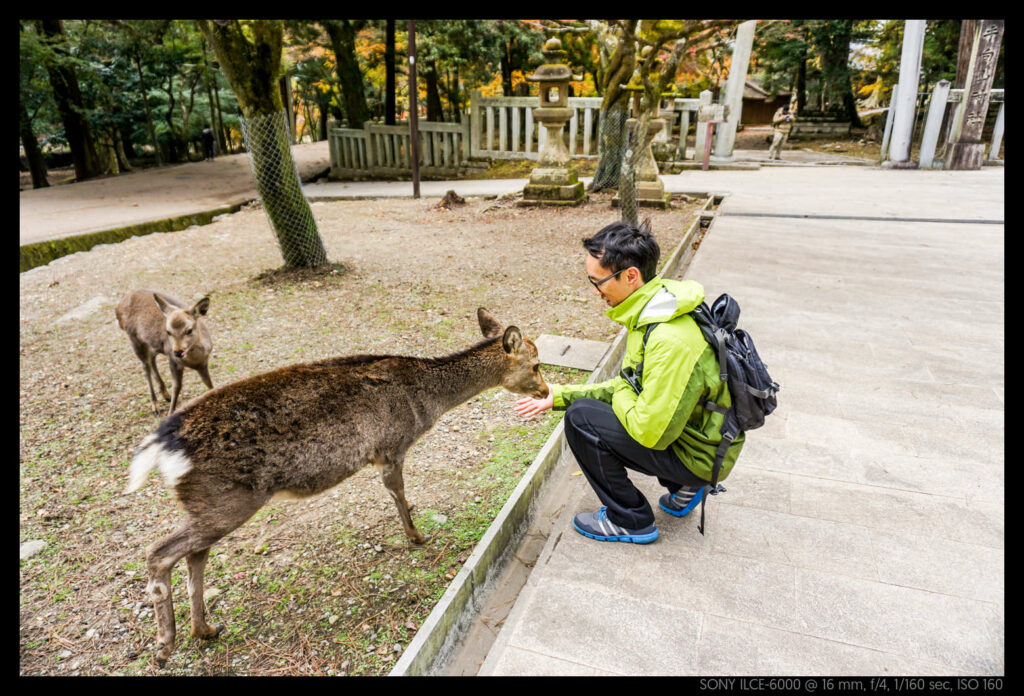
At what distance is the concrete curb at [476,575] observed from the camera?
2.55 m

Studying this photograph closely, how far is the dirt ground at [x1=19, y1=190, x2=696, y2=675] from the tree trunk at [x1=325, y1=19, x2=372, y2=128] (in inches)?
484

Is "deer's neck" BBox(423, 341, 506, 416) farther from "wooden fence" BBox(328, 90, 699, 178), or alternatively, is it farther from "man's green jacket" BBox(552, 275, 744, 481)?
"wooden fence" BBox(328, 90, 699, 178)

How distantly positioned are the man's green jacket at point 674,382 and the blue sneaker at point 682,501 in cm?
42

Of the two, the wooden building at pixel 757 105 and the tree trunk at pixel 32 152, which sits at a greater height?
the wooden building at pixel 757 105

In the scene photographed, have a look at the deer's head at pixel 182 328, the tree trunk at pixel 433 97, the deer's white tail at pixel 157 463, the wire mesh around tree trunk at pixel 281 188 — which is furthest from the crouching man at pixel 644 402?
the tree trunk at pixel 433 97

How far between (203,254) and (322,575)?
8087 millimetres

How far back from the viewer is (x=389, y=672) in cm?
254

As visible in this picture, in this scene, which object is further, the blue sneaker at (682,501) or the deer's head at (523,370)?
the deer's head at (523,370)

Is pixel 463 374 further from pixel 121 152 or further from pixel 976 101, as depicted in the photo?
pixel 121 152

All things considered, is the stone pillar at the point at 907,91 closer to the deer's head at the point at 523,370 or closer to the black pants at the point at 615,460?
the deer's head at the point at 523,370

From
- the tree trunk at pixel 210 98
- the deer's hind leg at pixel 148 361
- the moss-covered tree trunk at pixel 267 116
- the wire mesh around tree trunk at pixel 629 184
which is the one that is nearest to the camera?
the deer's hind leg at pixel 148 361

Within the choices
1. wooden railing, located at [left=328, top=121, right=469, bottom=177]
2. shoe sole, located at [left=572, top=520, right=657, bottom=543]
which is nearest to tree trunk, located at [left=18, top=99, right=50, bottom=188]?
wooden railing, located at [left=328, top=121, right=469, bottom=177]

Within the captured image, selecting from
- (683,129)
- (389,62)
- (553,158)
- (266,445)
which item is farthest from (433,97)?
(266,445)

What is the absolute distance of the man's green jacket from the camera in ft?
8.48
